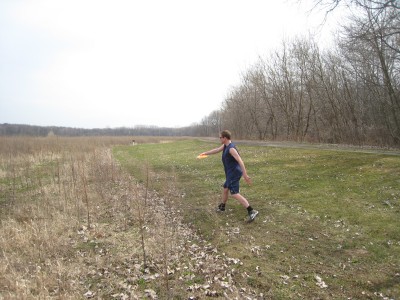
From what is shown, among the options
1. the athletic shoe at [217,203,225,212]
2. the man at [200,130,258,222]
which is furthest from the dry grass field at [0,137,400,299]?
the man at [200,130,258,222]

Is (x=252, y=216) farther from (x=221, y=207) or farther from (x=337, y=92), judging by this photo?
(x=337, y=92)

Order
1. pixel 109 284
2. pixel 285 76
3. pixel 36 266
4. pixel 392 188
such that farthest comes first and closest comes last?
pixel 285 76 → pixel 392 188 → pixel 36 266 → pixel 109 284

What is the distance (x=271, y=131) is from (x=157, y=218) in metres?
37.6

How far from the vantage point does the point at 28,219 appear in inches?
359

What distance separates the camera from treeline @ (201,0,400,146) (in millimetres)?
17875

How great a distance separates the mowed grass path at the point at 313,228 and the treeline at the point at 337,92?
791 cm

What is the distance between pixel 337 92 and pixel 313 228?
93.5 ft

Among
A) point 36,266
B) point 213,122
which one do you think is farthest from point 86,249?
point 213,122

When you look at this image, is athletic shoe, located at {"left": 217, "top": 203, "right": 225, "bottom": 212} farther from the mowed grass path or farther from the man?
the man

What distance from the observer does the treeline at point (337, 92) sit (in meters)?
17.9

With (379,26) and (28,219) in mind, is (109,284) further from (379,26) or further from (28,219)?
(379,26)

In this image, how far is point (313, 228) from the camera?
7473mm

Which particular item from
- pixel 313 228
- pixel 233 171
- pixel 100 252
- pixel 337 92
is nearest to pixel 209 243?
pixel 233 171

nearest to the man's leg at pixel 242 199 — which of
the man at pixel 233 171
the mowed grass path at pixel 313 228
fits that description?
the man at pixel 233 171
